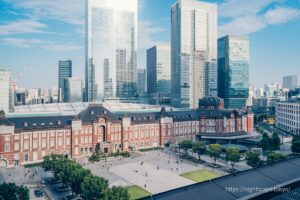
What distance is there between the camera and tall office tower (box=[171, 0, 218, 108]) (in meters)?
186

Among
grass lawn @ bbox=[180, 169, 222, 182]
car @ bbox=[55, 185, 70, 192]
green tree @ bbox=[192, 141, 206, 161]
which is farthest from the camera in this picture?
green tree @ bbox=[192, 141, 206, 161]

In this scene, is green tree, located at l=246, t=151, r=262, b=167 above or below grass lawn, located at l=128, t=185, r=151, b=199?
above

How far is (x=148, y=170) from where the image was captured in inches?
2571

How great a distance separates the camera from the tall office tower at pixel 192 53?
18650 cm

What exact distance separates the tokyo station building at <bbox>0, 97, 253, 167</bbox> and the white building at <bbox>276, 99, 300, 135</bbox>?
89.0ft

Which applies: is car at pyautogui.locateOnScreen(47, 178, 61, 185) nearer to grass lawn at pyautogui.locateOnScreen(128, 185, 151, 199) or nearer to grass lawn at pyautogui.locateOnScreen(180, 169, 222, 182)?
grass lawn at pyautogui.locateOnScreen(128, 185, 151, 199)

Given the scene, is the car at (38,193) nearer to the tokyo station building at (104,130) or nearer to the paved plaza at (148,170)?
the paved plaza at (148,170)

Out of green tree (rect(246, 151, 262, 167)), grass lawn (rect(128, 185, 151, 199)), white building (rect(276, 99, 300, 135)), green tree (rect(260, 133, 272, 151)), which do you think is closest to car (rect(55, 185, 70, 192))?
grass lawn (rect(128, 185, 151, 199))

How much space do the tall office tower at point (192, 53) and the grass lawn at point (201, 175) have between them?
12365cm

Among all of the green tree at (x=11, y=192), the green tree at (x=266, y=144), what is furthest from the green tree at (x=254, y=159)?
the green tree at (x=11, y=192)

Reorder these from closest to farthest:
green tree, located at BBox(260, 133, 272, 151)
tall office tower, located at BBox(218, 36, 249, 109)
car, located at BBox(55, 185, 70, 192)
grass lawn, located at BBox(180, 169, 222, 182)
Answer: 1. car, located at BBox(55, 185, 70, 192)
2. grass lawn, located at BBox(180, 169, 222, 182)
3. green tree, located at BBox(260, 133, 272, 151)
4. tall office tower, located at BBox(218, 36, 249, 109)

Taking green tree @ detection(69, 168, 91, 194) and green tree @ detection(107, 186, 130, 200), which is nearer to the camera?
green tree @ detection(107, 186, 130, 200)

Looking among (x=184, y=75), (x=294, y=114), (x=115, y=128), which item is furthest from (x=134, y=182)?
(x=184, y=75)

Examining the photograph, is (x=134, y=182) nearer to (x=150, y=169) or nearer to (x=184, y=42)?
(x=150, y=169)
